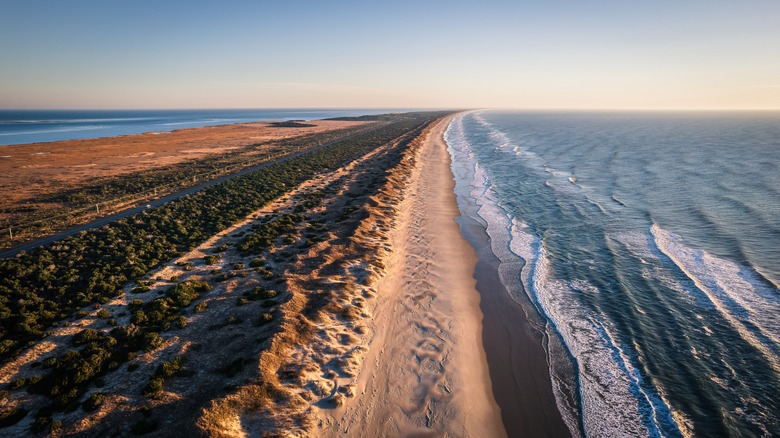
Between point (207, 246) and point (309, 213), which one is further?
point (309, 213)

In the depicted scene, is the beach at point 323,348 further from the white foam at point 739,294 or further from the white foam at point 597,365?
the white foam at point 739,294

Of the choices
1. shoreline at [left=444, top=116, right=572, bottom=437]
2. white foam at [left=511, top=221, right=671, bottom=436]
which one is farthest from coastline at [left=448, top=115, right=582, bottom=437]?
white foam at [left=511, top=221, right=671, bottom=436]

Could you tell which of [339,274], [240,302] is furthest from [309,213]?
[240,302]

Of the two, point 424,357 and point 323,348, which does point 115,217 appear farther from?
point 424,357

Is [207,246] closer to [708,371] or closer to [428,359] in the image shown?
[428,359]

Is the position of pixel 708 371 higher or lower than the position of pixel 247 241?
lower

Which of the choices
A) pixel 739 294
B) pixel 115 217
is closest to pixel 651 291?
pixel 739 294
